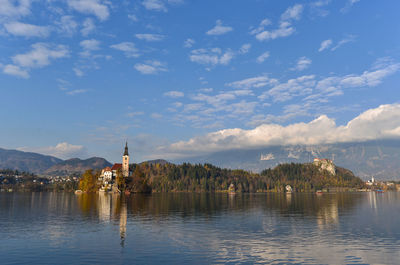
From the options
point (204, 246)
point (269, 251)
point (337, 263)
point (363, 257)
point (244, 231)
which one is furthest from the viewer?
point (244, 231)

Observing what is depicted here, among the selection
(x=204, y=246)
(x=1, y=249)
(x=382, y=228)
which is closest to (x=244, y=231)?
(x=204, y=246)

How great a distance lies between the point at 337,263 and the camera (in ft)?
118

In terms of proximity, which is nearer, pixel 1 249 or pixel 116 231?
pixel 1 249

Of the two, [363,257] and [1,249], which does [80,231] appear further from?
[363,257]

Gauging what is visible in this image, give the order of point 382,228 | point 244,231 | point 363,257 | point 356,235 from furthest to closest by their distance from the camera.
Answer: point 382,228, point 244,231, point 356,235, point 363,257

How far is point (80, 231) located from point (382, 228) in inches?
2312

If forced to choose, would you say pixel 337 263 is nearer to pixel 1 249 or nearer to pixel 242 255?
pixel 242 255

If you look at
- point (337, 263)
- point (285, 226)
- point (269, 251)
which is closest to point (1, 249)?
point (269, 251)

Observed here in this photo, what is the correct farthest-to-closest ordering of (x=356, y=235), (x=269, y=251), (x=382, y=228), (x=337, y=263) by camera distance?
(x=382, y=228) → (x=356, y=235) → (x=269, y=251) → (x=337, y=263)

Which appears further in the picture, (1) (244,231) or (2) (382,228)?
(2) (382,228)

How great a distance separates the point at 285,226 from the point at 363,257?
2736 centimetres

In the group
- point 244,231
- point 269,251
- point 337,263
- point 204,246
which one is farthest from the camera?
point 244,231

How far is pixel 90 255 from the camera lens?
127 feet

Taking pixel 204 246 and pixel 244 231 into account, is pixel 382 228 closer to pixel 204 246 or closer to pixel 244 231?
pixel 244 231
